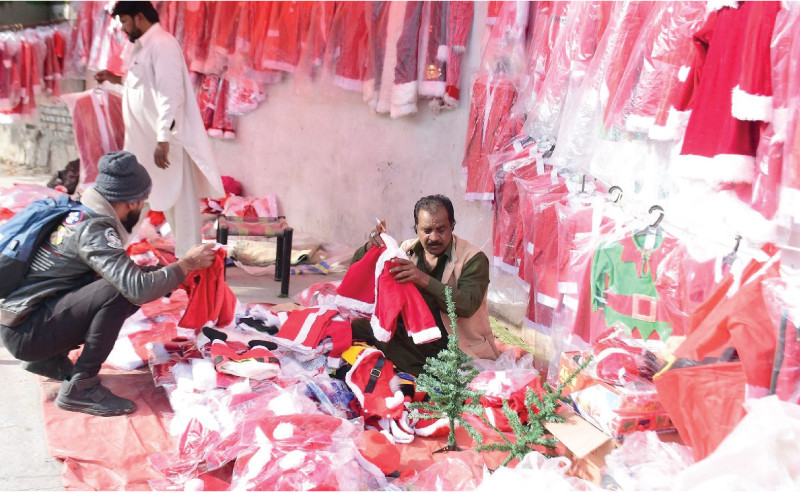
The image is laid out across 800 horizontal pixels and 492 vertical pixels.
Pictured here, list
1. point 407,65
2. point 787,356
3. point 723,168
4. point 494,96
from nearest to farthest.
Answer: point 787,356
point 723,168
point 494,96
point 407,65

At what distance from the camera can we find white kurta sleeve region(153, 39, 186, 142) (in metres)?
4.87

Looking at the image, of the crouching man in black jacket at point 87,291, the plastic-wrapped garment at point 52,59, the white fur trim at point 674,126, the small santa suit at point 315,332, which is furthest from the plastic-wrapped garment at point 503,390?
the plastic-wrapped garment at point 52,59

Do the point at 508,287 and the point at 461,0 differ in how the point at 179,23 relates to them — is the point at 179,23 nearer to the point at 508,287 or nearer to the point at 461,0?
the point at 461,0

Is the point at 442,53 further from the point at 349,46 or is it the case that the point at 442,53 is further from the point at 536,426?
the point at 536,426

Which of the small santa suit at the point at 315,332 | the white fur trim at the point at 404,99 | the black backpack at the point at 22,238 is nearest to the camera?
the black backpack at the point at 22,238

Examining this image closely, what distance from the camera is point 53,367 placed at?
11.0ft

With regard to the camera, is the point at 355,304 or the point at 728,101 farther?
the point at 355,304

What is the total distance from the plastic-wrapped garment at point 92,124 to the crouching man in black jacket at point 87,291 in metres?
3.09

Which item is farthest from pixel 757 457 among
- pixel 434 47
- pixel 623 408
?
A: pixel 434 47

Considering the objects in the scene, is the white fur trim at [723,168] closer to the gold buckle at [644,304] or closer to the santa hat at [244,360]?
the gold buckle at [644,304]

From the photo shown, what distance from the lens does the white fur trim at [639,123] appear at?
3.16 metres

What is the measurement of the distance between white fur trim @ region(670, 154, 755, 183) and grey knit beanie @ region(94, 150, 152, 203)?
8.09 feet

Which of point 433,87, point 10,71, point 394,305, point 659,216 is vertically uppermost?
point 433,87

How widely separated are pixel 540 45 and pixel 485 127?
63cm
